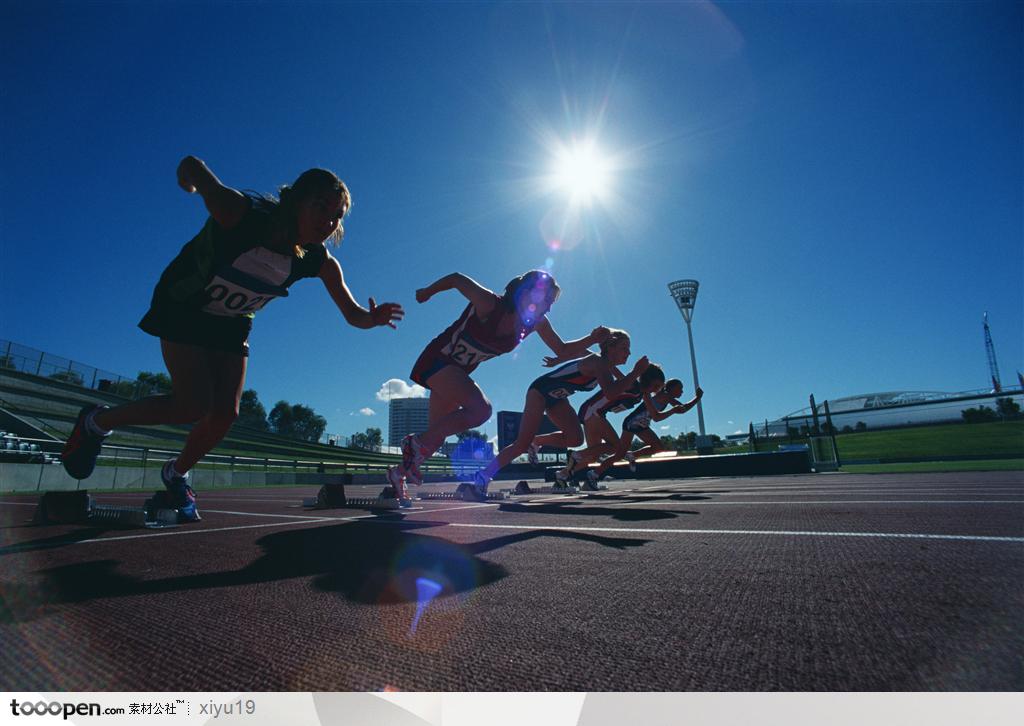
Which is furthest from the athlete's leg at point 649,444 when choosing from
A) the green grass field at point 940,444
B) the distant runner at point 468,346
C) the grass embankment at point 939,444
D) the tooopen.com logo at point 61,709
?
the green grass field at point 940,444

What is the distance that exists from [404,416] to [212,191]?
458 feet

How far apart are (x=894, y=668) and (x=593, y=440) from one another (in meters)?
8.53

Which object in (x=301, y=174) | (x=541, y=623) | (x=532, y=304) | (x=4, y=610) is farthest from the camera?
(x=532, y=304)

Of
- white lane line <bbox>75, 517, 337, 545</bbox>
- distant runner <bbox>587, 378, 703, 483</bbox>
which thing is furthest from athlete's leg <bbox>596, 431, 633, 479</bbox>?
white lane line <bbox>75, 517, 337, 545</bbox>

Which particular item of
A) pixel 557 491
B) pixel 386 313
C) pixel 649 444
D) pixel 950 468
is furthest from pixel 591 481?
pixel 950 468

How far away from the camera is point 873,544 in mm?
1893

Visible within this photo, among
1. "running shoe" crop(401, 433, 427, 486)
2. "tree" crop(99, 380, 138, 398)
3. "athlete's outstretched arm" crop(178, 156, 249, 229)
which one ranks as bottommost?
"running shoe" crop(401, 433, 427, 486)

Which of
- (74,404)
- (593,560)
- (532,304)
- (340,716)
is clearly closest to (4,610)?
(340,716)

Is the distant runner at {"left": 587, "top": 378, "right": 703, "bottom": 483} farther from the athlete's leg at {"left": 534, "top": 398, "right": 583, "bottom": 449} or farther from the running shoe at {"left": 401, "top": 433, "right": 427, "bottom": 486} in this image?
the running shoe at {"left": 401, "top": 433, "right": 427, "bottom": 486}

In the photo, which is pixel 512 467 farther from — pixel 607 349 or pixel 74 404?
pixel 74 404

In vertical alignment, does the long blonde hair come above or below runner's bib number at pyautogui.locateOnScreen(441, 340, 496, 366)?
above

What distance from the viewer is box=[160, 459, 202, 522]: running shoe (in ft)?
10.8

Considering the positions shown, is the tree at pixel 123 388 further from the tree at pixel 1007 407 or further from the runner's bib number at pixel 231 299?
the tree at pixel 1007 407

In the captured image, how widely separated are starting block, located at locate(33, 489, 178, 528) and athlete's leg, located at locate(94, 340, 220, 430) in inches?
24.1
